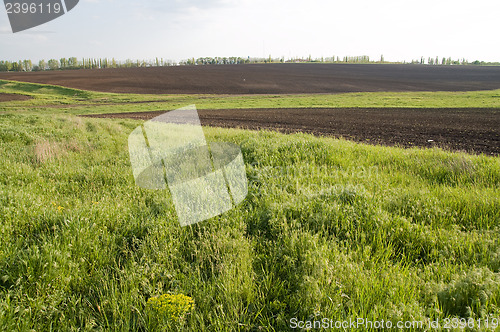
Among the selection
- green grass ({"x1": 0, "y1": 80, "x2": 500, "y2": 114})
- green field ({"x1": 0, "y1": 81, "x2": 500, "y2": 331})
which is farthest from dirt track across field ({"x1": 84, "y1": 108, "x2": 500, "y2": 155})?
green field ({"x1": 0, "y1": 81, "x2": 500, "y2": 331})

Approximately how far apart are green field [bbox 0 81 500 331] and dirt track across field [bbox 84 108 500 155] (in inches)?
302

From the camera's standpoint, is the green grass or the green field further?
the green grass

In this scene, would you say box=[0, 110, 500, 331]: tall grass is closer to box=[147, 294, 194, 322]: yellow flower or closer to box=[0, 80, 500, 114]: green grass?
box=[147, 294, 194, 322]: yellow flower

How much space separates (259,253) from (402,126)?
52.5 feet

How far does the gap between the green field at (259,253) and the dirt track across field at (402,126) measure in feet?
25.1

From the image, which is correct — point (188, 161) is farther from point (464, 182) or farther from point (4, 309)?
point (464, 182)

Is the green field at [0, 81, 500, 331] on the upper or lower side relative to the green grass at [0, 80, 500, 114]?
lower

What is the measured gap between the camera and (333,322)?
225 cm

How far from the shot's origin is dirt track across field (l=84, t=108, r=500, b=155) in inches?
491

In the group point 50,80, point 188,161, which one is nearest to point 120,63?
point 50,80

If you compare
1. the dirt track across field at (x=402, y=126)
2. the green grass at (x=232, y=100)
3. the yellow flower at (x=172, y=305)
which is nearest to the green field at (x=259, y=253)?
the yellow flower at (x=172, y=305)

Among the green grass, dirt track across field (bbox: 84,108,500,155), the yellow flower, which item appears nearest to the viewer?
the yellow flower

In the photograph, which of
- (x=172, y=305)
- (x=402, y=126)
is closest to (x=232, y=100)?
(x=402, y=126)

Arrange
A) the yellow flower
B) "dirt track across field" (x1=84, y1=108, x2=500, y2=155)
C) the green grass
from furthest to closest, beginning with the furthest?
the green grass < "dirt track across field" (x1=84, y1=108, x2=500, y2=155) < the yellow flower
